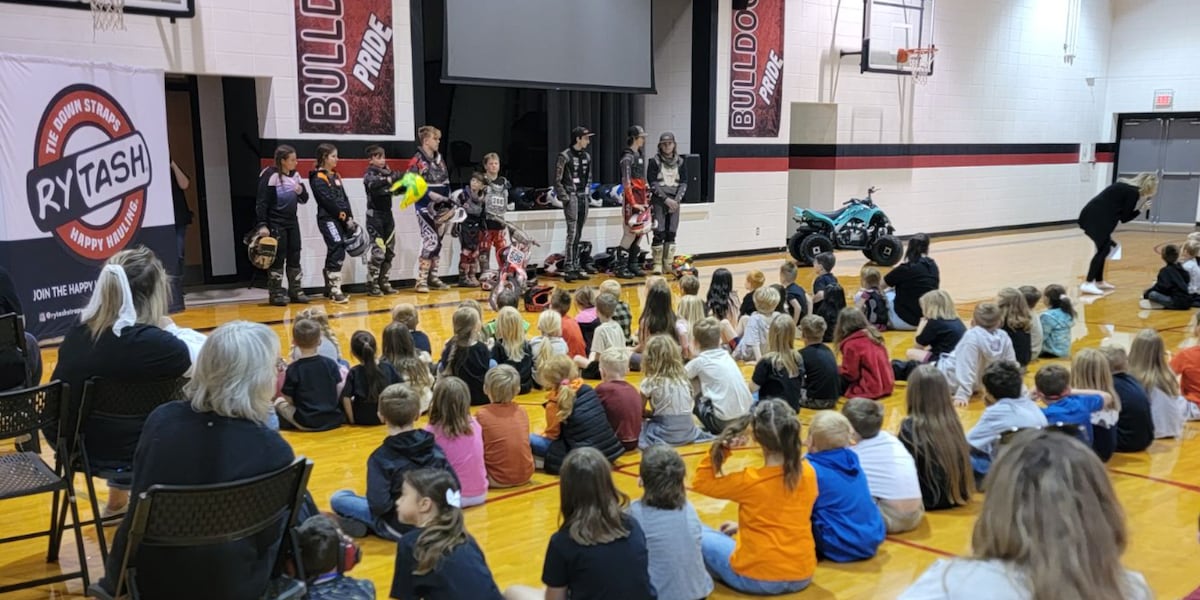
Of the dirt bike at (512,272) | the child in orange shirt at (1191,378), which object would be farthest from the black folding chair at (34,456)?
the child in orange shirt at (1191,378)

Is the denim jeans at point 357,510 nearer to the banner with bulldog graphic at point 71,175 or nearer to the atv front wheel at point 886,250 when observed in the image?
the banner with bulldog graphic at point 71,175

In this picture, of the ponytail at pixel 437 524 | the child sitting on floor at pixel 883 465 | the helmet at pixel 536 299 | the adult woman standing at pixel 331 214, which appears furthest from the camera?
the adult woman standing at pixel 331 214

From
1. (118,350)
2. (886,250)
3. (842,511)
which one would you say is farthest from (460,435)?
(886,250)

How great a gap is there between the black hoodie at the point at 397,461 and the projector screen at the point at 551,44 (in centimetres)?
774

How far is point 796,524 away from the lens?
11.4 ft

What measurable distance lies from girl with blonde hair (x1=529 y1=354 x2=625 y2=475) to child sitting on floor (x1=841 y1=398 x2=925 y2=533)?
1.30 metres

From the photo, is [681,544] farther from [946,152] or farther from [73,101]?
[946,152]

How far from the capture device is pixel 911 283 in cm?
846

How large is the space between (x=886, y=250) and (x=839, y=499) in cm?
932

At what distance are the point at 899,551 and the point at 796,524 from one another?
2.50ft

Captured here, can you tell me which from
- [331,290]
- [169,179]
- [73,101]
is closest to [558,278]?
[331,290]

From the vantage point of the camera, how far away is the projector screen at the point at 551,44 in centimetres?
1107

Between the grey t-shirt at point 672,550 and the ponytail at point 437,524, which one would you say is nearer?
the ponytail at point 437,524

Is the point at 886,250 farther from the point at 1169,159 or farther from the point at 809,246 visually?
the point at 1169,159
